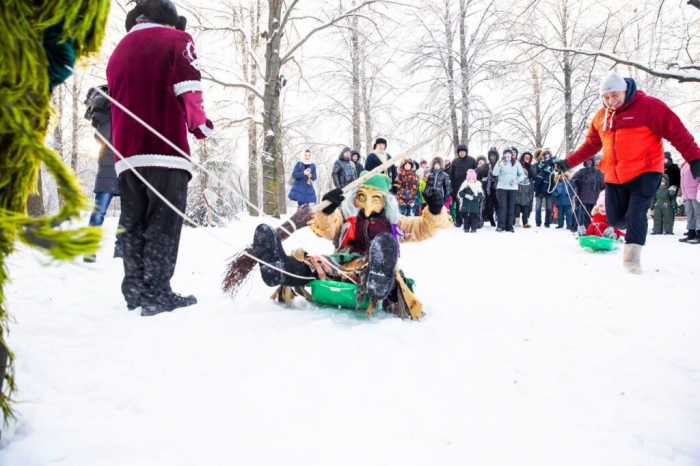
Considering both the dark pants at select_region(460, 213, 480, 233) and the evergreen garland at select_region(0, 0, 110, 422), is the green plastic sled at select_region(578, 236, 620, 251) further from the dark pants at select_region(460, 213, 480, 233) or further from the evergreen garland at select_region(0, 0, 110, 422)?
the evergreen garland at select_region(0, 0, 110, 422)

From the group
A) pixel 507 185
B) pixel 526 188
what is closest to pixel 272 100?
pixel 507 185

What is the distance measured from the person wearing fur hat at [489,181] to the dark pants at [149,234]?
8.18 m

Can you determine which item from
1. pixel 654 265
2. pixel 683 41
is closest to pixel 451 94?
pixel 683 41

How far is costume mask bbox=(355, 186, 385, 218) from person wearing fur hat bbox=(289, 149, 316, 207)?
7.41 metres

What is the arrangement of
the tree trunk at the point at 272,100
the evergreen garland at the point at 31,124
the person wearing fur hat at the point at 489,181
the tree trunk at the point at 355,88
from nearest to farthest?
the evergreen garland at the point at 31,124, the tree trunk at the point at 272,100, the person wearing fur hat at the point at 489,181, the tree trunk at the point at 355,88

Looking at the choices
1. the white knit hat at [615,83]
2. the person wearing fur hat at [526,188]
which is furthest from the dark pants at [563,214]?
the white knit hat at [615,83]

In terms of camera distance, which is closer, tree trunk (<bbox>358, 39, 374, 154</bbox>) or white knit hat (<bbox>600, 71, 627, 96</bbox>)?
white knit hat (<bbox>600, 71, 627, 96</bbox>)

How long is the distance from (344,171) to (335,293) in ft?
22.2

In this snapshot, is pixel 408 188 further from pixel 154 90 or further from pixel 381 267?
pixel 154 90

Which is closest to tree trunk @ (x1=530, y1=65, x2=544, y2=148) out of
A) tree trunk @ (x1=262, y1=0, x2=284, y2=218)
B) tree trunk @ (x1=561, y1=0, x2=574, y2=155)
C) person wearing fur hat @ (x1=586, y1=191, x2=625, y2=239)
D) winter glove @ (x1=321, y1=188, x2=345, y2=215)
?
tree trunk @ (x1=561, y1=0, x2=574, y2=155)

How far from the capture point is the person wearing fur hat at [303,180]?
1057cm

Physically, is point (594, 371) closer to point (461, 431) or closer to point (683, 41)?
point (461, 431)

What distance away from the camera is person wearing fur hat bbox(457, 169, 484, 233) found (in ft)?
30.3

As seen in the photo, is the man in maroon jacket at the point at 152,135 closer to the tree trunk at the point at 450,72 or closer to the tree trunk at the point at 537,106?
the tree trunk at the point at 450,72
